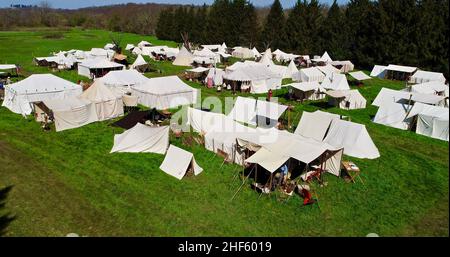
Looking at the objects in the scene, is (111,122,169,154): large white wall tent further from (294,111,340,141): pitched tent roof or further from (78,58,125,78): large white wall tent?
(78,58,125,78): large white wall tent

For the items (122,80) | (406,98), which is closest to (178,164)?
(122,80)

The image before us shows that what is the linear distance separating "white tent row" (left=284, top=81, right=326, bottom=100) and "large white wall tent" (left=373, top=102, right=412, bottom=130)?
6515 mm

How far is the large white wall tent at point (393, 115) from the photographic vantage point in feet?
74.8

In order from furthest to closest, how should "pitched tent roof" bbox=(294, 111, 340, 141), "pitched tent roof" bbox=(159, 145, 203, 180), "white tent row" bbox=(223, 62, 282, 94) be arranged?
1. "white tent row" bbox=(223, 62, 282, 94)
2. "pitched tent roof" bbox=(294, 111, 340, 141)
3. "pitched tent roof" bbox=(159, 145, 203, 180)

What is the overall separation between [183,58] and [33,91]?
26.4 m

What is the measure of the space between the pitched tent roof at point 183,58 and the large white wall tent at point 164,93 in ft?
70.3

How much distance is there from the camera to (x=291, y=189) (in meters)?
13.8

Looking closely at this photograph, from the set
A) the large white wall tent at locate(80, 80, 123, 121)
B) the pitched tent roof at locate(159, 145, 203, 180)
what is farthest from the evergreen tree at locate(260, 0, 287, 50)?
the pitched tent roof at locate(159, 145, 203, 180)

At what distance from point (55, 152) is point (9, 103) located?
434 inches

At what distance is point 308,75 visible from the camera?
3672 centimetres

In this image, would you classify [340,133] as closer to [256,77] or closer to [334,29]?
[256,77]

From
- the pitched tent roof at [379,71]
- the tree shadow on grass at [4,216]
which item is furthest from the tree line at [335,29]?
the tree shadow on grass at [4,216]

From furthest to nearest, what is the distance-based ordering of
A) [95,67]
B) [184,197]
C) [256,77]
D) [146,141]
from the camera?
[95,67] → [256,77] → [146,141] → [184,197]

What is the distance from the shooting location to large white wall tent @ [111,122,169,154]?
58.4 ft
